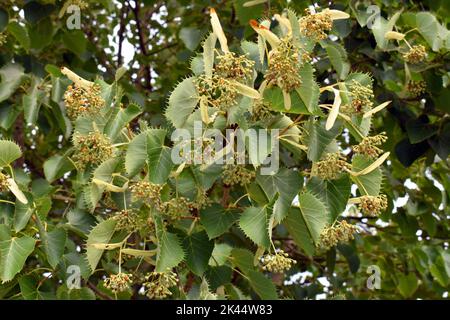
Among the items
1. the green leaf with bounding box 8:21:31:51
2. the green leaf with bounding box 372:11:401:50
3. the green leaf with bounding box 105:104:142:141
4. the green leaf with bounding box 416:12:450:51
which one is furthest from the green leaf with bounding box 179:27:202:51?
the green leaf with bounding box 105:104:142:141

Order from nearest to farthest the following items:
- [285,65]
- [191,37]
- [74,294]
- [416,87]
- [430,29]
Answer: [285,65]
[74,294]
[430,29]
[416,87]
[191,37]

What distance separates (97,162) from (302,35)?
760 mm

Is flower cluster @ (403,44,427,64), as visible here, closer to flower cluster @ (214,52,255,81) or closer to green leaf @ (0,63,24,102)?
flower cluster @ (214,52,255,81)

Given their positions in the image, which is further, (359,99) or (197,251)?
(197,251)

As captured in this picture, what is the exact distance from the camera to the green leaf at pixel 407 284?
4.70 meters

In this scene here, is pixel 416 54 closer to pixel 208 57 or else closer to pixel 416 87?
pixel 416 87

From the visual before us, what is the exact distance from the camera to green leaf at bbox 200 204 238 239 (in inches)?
94.9

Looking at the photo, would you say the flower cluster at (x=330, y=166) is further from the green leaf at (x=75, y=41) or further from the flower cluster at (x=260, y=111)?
the green leaf at (x=75, y=41)

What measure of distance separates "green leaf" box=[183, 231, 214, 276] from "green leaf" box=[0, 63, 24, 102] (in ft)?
4.55

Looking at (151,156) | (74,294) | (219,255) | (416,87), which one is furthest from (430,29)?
(74,294)

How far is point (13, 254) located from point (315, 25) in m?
1.15

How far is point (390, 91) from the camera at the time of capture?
13.0ft

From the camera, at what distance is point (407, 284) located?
4715mm
